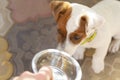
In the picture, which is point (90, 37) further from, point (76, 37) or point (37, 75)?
point (37, 75)

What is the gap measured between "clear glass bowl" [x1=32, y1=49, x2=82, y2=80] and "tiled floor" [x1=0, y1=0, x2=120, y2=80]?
9 centimetres

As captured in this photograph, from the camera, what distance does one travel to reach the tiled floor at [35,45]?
1.49 m

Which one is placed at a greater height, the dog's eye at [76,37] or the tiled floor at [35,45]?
the dog's eye at [76,37]

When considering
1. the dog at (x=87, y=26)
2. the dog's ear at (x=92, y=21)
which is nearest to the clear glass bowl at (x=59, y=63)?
the dog at (x=87, y=26)

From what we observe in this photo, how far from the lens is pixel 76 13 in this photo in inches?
48.3

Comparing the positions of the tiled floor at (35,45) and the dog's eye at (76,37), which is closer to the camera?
the dog's eye at (76,37)

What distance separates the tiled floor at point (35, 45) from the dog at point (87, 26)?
42 millimetres

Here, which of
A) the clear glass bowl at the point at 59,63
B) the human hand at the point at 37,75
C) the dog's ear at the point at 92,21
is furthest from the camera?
the clear glass bowl at the point at 59,63

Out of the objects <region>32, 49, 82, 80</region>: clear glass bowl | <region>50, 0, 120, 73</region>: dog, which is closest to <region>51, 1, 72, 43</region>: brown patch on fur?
<region>50, 0, 120, 73</region>: dog

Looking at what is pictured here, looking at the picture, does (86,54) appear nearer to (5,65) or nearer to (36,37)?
(36,37)

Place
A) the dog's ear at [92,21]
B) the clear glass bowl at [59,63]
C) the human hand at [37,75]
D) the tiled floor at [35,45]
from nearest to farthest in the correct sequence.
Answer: the human hand at [37,75]
the dog's ear at [92,21]
the clear glass bowl at [59,63]
the tiled floor at [35,45]

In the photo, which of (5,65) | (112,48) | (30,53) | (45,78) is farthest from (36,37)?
(45,78)

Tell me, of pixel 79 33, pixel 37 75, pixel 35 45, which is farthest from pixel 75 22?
pixel 35 45

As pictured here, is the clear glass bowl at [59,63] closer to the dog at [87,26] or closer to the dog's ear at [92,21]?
the dog at [87,26]
